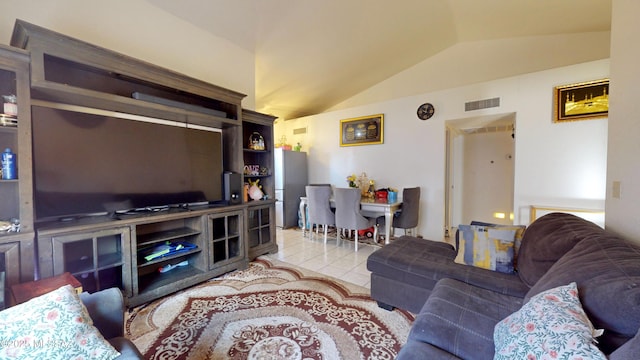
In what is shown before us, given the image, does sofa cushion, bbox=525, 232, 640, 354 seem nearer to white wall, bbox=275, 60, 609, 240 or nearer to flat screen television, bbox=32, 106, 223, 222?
white wall, bbox=275, 60, 609, 240

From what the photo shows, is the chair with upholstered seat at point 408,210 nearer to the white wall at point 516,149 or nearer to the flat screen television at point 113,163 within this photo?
the white wall at point 516,149

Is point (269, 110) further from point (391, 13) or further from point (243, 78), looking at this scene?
point (391, 13)

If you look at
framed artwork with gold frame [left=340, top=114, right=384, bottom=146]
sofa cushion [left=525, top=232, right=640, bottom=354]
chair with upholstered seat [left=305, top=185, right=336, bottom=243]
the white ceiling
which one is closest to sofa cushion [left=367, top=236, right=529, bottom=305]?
sofa cushion [left=525, top=232, right=640, bottom=354]

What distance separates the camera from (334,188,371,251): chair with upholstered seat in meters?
3.39

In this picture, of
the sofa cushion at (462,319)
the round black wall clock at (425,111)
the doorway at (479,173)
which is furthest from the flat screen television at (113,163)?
the doorway at (479,173)

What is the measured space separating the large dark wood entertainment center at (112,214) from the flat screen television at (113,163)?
0.09m

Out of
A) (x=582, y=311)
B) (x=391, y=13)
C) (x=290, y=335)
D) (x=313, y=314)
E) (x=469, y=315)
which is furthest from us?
(x=391, y=13)

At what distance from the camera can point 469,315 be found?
47.1 inches

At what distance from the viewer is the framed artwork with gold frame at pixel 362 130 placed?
4.39 meters

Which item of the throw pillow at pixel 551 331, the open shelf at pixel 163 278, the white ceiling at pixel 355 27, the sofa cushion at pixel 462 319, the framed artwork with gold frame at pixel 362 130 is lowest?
the open shelf at pixel 163 278

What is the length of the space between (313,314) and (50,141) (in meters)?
2.29

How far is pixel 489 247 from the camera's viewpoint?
183 cm

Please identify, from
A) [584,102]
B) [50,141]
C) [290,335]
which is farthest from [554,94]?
[50,141]

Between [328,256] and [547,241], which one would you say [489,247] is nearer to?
[547,241]
